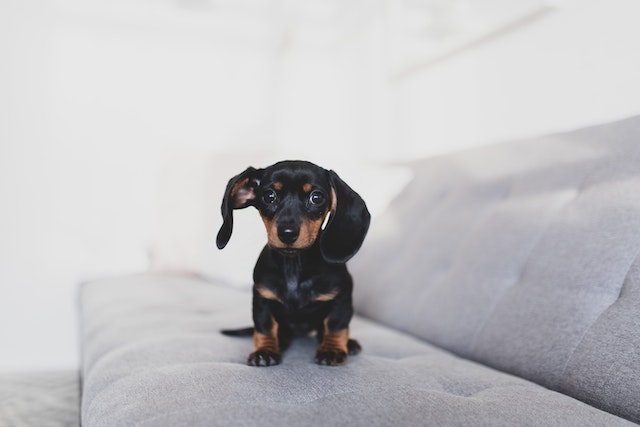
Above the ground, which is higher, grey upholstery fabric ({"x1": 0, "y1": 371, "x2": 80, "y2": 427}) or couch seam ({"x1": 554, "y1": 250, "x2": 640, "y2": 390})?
couch seam ({"x1": 554, "y1": 250, "x2": 640, "y2": 390})

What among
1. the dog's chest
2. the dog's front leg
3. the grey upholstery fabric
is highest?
the dog's chest

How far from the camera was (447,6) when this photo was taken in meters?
2.42

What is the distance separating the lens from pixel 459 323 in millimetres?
1371

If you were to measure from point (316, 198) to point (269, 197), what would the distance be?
86 mm

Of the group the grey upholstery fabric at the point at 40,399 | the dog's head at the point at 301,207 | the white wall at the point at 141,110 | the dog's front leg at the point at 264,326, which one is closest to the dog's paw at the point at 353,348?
the dog's front leg at the point at 264,326

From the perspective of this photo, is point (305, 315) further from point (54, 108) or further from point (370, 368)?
point (54, 108)

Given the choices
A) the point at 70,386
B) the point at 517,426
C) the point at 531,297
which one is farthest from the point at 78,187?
the point at 517,426

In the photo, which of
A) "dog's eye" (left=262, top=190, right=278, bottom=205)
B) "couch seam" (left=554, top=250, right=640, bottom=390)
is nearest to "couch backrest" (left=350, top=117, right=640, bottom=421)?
"couch seam" (left=554, top=250, right=640, bottom=390)

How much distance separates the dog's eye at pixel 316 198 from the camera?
1013 millimetres

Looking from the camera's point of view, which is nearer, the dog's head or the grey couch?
the grey couch

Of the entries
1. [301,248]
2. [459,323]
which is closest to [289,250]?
[301,248]

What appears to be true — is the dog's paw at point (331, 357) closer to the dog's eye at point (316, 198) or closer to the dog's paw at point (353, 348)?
the dog's paw at point (353, 348)

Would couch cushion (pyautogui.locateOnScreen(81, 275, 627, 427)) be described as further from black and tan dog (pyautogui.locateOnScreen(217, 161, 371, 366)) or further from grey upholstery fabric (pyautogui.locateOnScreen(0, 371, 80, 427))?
grey upholstery fabric (pyautogui.locateOnScreen(0, 371, 80, 427))

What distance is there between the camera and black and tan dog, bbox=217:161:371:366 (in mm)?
969
